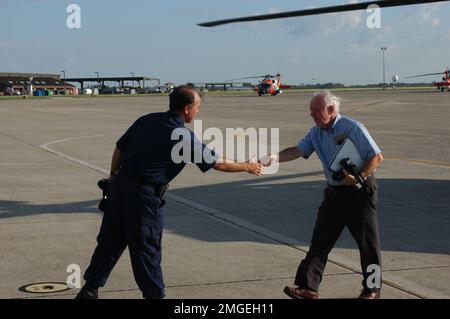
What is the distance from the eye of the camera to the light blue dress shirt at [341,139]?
5.47 meters

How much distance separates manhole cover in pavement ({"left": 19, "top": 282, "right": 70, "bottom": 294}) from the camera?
5.92 m

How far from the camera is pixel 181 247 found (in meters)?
7.53

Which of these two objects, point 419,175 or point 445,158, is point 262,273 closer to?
point 419,175

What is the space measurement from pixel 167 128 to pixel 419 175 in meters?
9.07

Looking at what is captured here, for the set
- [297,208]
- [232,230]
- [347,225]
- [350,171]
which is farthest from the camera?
[297,208]

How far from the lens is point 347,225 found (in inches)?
222

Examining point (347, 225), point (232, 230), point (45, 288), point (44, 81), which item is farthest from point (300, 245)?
point (44, 81)

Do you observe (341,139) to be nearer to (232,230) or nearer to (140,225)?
(140,225)

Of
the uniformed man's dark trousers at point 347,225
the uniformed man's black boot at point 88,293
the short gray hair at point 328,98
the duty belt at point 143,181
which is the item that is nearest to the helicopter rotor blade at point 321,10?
the short gray hair at point 328,98

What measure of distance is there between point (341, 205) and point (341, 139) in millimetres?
527

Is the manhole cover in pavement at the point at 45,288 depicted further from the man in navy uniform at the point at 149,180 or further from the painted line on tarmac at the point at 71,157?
the painted line on tarmac at the point at 71,157

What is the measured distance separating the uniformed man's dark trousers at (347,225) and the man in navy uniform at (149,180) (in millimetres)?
1077
